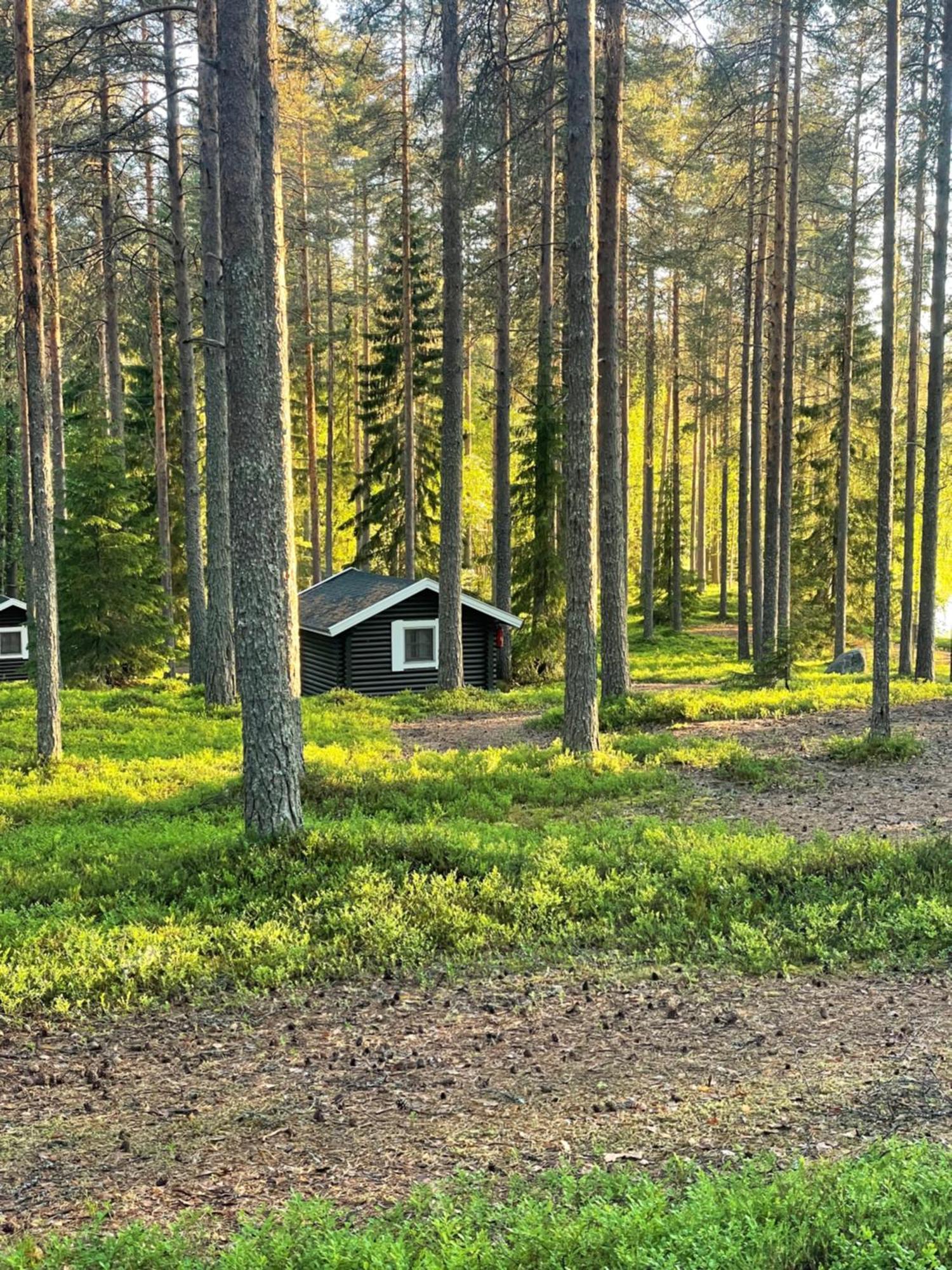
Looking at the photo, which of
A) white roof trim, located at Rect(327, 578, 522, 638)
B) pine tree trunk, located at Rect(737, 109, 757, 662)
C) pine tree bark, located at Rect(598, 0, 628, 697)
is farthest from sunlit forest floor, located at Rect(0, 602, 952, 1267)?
pine tree trunk, located at Rect(737, 109, 757, 662)

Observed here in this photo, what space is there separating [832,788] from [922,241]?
54.1 feet

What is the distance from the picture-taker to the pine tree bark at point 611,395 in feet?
46.0

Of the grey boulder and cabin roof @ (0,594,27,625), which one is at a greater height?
cabin roof @ (0,594,27,625)

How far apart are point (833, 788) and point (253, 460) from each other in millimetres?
7286

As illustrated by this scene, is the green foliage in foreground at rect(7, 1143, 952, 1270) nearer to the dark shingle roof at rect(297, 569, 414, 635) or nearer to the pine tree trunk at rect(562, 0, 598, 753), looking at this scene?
the pine tree trunk at rect(562, 0, 598, 753)

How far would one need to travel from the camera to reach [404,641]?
22688mm

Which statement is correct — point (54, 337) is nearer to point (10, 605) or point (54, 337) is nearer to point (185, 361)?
point (185, 361)

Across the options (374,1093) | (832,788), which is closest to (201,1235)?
(374,1093)

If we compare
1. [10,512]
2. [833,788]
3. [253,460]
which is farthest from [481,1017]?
[10,512]

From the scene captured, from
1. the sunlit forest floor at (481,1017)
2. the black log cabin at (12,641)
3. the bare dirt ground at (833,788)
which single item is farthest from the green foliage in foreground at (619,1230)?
the black log cabin at (12,641)

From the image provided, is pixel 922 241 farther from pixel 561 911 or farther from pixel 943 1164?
pixel 943 1164

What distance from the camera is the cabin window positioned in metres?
29.0

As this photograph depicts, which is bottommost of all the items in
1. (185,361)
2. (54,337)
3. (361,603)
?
(361,603)

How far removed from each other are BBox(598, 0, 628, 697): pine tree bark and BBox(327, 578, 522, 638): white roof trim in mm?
6623
